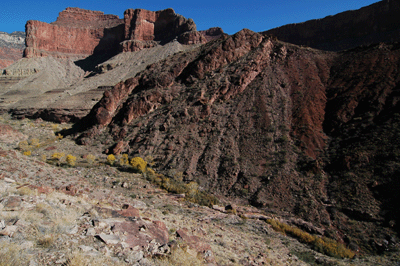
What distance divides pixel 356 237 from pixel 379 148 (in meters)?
7.68

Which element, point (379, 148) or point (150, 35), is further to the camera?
point (150, 35)

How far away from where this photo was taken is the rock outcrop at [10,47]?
107250 millimetres

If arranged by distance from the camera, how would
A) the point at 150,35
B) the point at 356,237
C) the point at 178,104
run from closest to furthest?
the point at 356,237
the point at 178,104
the point at 150,35

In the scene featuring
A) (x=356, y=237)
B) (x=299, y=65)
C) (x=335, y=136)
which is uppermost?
(x=299, y=65)

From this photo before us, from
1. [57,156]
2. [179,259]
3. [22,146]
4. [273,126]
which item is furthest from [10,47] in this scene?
[179,259]

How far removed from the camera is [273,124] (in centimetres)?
2336

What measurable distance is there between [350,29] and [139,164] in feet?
215

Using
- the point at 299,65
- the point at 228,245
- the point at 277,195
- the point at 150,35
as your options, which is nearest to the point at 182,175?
the point at 277,195

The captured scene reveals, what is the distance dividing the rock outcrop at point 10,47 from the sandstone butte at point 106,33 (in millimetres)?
28073

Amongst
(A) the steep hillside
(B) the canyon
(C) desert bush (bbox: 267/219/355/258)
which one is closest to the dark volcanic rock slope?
(B) the canyon

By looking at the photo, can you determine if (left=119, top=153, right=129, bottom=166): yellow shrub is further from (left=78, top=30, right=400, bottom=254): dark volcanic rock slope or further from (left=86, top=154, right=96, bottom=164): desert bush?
(left=86, top=154, right=96, bottom=164): desert bush

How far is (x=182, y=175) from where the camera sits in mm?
20328

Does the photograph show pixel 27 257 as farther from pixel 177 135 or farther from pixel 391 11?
pixel 391 11

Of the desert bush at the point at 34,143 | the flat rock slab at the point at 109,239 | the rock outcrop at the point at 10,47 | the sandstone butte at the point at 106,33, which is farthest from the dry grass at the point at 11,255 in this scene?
the rock outcrop at the point at 10,47
